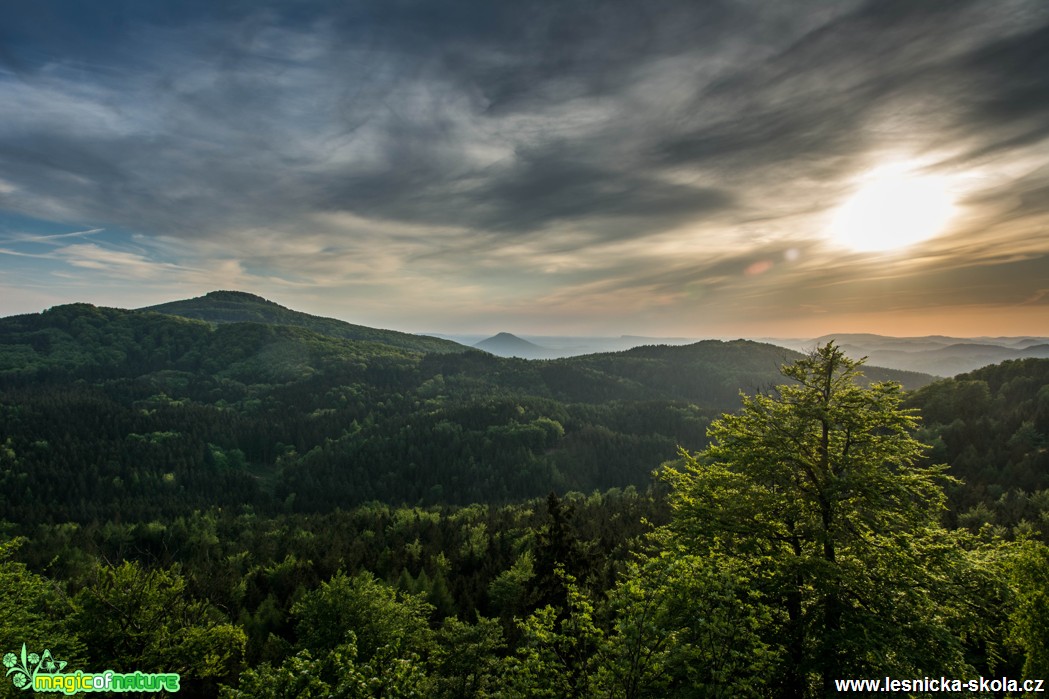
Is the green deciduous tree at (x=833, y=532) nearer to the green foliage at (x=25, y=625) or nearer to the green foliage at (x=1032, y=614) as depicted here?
the green foliage at (x=1032, y=614)

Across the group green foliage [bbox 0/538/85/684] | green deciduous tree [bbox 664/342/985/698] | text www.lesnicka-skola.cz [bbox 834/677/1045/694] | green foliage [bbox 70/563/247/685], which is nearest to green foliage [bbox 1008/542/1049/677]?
green deciduous tree [bbox 664/342/985/698]

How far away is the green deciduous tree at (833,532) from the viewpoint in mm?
17094

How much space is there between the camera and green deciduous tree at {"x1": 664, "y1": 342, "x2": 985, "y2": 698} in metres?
17.1

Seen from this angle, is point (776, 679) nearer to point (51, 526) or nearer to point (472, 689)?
point (472, 689)

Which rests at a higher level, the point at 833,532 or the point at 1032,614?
the point at 833,532

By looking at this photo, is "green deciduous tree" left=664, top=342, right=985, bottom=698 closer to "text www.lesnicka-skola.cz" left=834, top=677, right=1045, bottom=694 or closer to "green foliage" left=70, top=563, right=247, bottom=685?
"text www.lesnicka-skola.cz" left=834, top=677, right=1045, bottom=694

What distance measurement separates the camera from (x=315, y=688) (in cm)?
1708

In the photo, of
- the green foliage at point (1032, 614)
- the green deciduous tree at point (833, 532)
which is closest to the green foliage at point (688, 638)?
the green deciduous tree at point (833, 532)

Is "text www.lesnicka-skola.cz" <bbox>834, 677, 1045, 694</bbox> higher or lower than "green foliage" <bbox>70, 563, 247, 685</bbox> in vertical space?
higher

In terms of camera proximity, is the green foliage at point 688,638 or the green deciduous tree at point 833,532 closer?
the green foliage at point 688,638

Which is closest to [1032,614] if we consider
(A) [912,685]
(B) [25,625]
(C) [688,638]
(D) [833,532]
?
(D) [833,532]

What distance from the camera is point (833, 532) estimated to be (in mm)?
19625

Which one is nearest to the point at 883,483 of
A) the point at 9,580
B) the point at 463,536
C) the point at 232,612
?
the point at 9,580

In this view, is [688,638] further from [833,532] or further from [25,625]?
[25,625]
